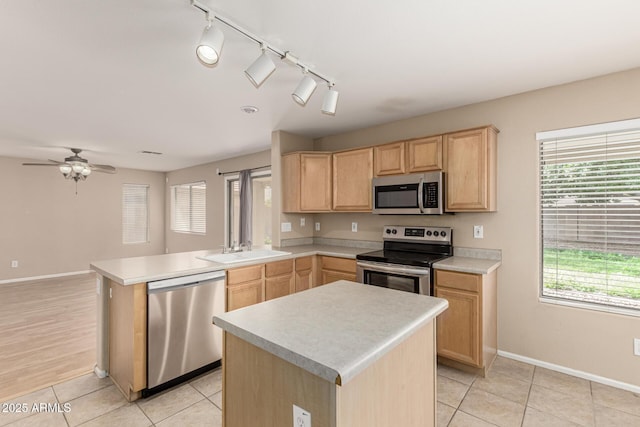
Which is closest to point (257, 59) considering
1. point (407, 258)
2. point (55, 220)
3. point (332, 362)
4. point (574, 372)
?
point (332, 362)

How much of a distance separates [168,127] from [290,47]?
2520 mm

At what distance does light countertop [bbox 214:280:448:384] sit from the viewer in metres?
0.92

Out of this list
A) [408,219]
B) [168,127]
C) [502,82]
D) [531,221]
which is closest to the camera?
[502,82]

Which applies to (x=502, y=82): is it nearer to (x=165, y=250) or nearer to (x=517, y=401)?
(x=517, y=401)

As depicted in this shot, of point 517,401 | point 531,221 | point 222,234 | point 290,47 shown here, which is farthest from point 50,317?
point 531,221

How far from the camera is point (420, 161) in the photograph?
3.03 meters

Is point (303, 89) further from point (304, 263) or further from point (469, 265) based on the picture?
point (304, 263)

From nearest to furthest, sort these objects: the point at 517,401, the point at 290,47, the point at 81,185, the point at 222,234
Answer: the point at 290,47, the point at 517,401, the point at 222,234, the point at 81,185

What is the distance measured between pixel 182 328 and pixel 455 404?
2.09 m

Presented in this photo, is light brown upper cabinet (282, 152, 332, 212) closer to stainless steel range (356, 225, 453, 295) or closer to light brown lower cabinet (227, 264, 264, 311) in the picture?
stainless steel range (356, 225, 453, 295)

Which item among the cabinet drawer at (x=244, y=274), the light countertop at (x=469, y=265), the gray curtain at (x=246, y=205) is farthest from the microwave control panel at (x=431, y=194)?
the gray curtain at (x=246, y=205)

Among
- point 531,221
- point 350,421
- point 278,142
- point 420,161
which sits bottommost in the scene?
point 350,421

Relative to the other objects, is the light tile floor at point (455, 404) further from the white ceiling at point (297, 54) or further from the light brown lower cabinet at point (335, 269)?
the white ceiling at point (297, 54)

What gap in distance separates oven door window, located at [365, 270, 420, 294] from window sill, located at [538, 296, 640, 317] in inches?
42.9
